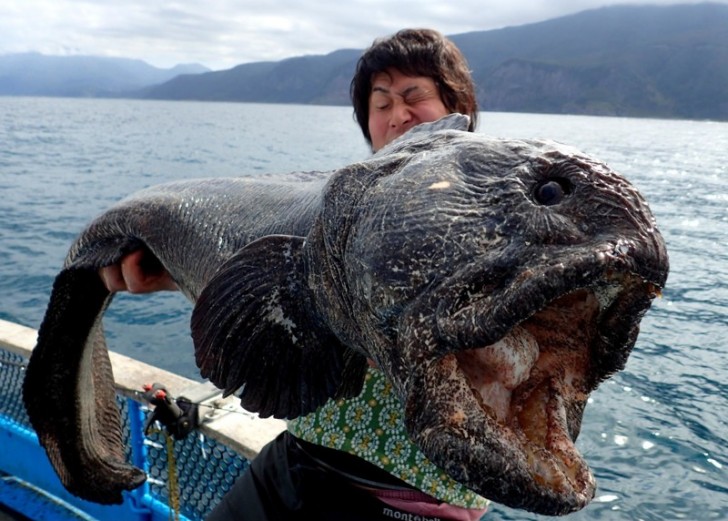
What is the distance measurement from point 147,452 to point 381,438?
2.54 metres

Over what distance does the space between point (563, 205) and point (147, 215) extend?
6.30ft

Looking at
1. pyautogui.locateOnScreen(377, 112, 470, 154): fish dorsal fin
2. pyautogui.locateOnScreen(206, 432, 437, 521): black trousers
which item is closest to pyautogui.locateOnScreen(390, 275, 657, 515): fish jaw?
pyautogui.locateOnScreen(377, 112, 470, 154): fish dorsal fin

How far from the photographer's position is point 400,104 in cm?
276

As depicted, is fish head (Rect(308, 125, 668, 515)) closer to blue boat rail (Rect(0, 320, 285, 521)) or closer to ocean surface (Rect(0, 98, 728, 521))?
ocean surface (Rect(0, 98, 728, 521))

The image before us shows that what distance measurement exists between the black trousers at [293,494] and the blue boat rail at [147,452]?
101 cm

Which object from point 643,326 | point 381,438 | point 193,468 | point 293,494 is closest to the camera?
point 381,438

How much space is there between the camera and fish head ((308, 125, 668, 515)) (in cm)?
110

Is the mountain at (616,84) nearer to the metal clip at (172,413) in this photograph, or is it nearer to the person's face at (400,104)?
the metal clip at (172,413)

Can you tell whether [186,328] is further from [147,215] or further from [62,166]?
[62,166]

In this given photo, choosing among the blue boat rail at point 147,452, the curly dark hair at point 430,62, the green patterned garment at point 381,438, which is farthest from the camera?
the blue boat rail at point 147,452

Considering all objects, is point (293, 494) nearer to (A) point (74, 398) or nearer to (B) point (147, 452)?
(A) point (74, 398)

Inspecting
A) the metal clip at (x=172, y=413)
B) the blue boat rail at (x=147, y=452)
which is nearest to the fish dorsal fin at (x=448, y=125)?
the blue boat rail at (x=147, y=452)

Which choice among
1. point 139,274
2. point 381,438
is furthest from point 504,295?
point 139,274

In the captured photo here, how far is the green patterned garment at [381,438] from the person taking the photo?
1955mm
